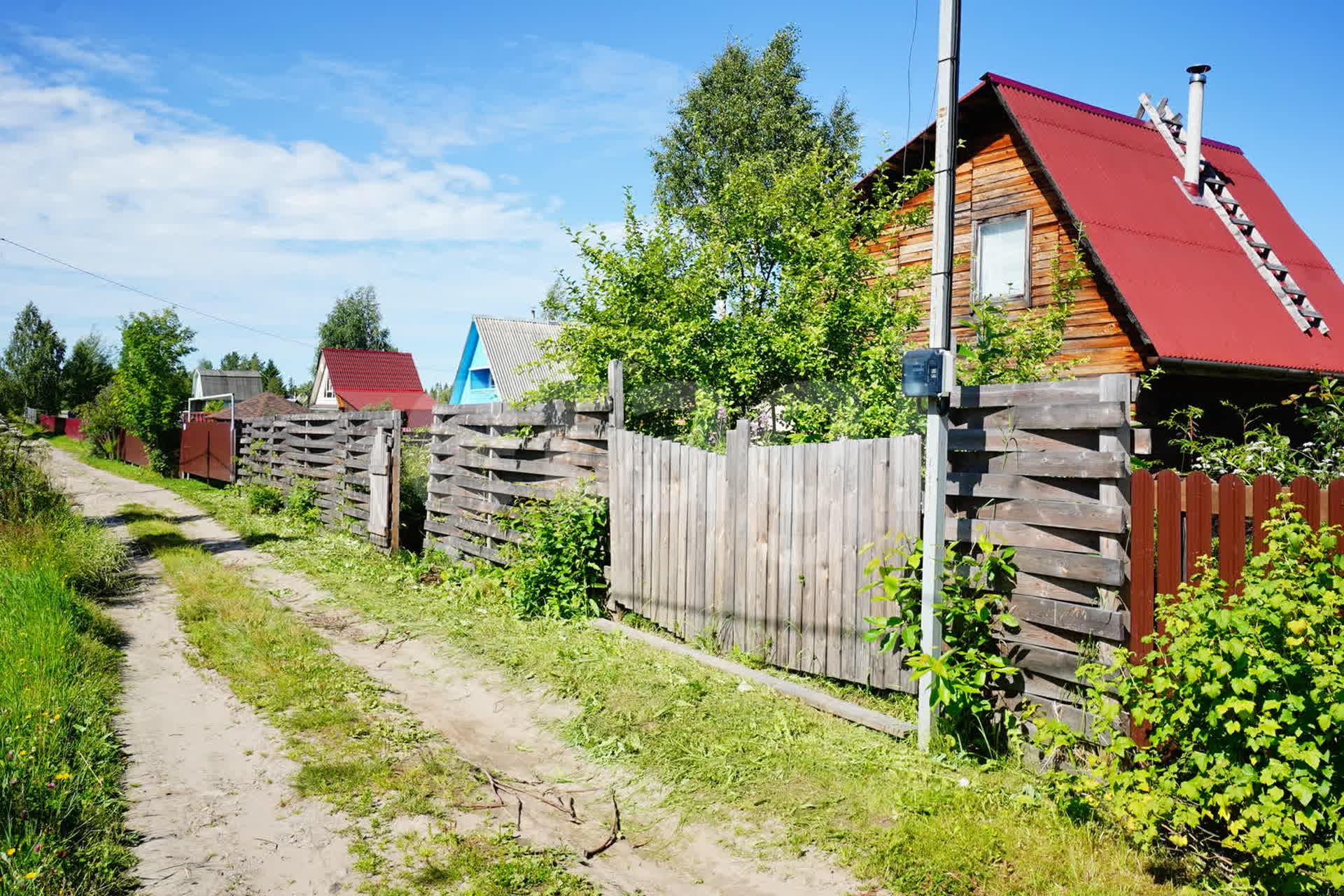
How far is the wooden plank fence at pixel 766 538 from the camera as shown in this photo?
5.43 m

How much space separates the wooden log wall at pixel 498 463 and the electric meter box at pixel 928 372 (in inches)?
154

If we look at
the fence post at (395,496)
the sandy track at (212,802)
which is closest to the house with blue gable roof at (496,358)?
the fence post at (395,496)

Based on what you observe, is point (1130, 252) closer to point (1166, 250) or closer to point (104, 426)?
point (1166, 250)

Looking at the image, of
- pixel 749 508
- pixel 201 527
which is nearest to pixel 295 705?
pixel 749 508

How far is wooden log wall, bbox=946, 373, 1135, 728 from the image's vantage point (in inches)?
160

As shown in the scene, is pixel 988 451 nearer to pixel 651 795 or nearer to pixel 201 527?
pixel 651 795

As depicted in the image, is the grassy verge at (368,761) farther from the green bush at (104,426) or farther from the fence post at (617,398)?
the green bush at (104,426)

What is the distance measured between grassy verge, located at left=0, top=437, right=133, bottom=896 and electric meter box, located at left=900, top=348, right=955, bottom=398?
4.23 meters

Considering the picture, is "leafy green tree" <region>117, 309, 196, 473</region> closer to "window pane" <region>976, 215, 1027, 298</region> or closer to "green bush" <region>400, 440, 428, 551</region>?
"green bush" <region>400, 440, 428, 551</region>

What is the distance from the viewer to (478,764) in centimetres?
488

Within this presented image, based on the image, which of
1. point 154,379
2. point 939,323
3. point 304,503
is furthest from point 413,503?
point 154,379

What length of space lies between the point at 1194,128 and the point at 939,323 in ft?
40.3

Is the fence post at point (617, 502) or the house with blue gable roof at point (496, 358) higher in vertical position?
the house with blue gable roof at point (496, 358)

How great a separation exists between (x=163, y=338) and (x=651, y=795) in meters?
26.2
